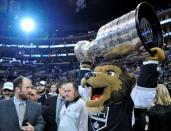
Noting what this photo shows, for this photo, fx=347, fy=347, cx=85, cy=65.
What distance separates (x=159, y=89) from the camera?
3.96 m

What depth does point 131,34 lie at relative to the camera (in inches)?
98.2

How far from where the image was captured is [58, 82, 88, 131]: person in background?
13.1ft

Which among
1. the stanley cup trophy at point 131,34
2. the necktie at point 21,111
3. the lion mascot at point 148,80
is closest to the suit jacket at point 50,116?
the necktie at point 21,111

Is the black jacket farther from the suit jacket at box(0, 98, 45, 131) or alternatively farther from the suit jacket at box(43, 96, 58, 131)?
the suit jacket at box(43, 96, 58, 131)

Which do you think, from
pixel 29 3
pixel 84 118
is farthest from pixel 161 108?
pixel 29 3

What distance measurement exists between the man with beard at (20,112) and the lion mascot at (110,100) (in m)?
1.47

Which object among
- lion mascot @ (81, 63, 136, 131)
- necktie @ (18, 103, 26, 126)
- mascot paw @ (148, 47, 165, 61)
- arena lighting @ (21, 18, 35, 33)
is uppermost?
arena lighting @ (21, 18, 35, 33)

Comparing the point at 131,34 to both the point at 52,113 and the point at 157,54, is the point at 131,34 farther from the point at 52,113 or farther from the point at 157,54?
the point at 52,113

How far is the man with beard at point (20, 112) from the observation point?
157 inches

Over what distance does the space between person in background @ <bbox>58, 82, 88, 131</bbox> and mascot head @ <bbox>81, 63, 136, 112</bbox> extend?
1.25 m

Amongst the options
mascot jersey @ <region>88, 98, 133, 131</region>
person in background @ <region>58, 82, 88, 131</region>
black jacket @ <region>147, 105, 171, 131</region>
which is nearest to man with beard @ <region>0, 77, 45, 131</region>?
person in background @ <region>58, 82, 88, 131</region>

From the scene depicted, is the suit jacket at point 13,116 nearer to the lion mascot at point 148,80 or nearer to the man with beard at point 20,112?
the man with beard at point 20,112

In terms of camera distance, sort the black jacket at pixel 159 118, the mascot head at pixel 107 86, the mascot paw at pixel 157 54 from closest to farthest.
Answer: the mascot paw at pixel 157 54, the mascot head at pixel 107 86, the black jacket at pixel 159 118

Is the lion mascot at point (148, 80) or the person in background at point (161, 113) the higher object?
the lion mascot at point (148, 80)
